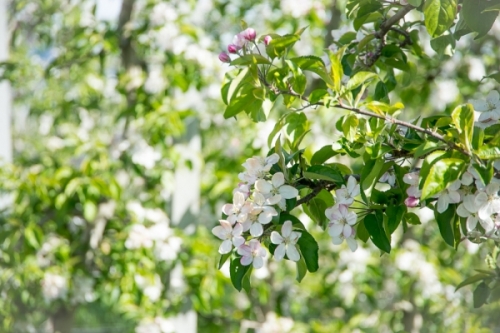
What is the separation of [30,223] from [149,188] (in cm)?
53

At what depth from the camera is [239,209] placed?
789 millimetres

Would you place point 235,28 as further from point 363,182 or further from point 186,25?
point 363,182

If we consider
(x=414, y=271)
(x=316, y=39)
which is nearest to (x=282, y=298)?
(x=414, y=271)

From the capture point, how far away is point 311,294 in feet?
9.27

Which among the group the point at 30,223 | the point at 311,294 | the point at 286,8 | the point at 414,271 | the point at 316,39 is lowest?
the point at 311,294

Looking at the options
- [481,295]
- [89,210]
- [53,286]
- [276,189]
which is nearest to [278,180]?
[276,189]

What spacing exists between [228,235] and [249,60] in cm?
21

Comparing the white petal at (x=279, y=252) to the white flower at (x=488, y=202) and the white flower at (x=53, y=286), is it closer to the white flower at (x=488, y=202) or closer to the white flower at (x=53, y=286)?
the white flower at (x=488, y=202)

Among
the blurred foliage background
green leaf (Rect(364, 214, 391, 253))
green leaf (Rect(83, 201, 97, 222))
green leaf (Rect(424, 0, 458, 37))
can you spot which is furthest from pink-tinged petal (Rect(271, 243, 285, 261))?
green leaf (Rect(83, 201, 97, 222))

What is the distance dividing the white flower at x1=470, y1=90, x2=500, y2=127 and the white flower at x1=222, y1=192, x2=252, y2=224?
30 centimetres

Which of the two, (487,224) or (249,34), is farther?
(249,34)

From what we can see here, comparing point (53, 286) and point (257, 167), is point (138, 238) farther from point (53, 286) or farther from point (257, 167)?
point (257, 167)

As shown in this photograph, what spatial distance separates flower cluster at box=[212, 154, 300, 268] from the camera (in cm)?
78

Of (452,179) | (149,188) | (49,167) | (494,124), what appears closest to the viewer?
(452,179)
